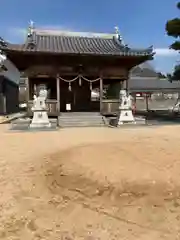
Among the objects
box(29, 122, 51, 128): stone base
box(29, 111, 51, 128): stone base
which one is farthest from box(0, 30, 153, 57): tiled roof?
box(29, 122, 51, 128): stone base

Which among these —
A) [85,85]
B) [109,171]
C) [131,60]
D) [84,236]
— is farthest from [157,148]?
[85,85]

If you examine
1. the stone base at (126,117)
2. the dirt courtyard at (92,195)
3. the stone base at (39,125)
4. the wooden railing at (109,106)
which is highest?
the wooden railing at (109,106)

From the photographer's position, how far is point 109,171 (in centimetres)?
575

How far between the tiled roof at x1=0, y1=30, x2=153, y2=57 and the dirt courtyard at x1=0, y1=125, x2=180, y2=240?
1171 cm

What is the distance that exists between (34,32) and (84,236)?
65.0ft

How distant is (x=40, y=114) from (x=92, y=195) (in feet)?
38.1

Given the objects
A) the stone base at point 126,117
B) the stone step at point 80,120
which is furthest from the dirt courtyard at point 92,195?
the stone step at point 80,120

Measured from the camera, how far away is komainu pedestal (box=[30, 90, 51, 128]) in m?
15.8

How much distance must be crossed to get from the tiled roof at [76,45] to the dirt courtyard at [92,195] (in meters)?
11.7

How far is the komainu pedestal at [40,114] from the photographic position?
51.9ft

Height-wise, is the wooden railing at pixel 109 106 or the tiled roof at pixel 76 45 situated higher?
the tiled roof at pixel 76 45

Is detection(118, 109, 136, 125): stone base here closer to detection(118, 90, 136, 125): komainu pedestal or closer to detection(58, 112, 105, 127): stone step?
detection(118, 90, 136, 125): komainu pedestal

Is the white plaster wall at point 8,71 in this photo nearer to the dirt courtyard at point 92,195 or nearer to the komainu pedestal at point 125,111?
the komainu pedestal at point 125,111

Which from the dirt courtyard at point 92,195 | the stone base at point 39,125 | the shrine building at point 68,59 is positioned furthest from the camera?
the shrine building at point 68,59
